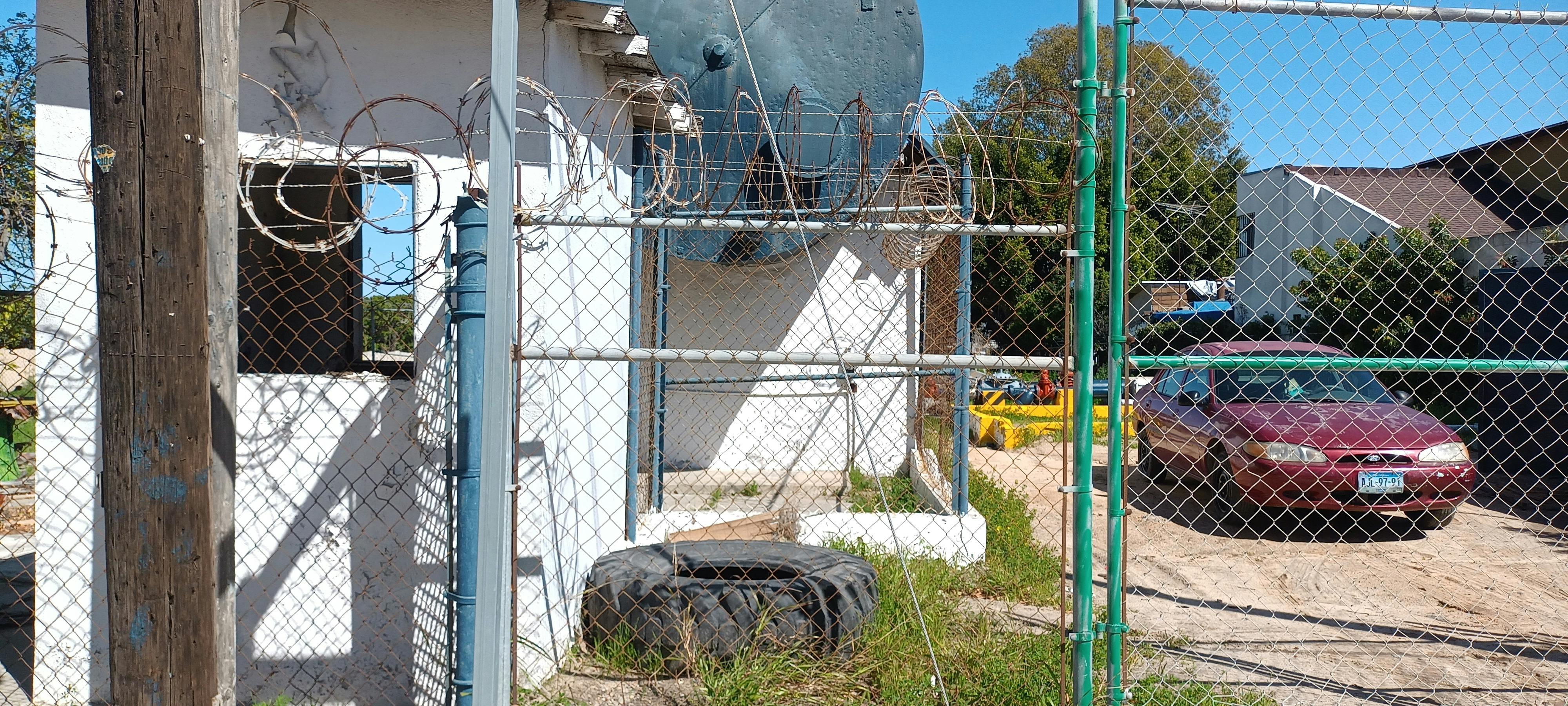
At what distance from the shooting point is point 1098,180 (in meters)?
10.9

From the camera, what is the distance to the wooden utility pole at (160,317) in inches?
83.7

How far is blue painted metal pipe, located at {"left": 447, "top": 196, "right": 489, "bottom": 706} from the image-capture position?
3199 millimetres

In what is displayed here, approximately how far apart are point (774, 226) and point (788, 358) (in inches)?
17.8

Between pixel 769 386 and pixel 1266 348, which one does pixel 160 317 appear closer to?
pixel 1266 348

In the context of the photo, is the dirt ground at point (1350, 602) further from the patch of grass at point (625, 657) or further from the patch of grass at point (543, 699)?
the patch of grass at point (543, 699)

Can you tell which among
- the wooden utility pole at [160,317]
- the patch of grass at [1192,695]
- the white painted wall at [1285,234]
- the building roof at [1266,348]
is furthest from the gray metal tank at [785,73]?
the white painted wall at [1285,234]

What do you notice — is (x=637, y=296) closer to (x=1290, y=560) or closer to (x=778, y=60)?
(x=778, y=60)

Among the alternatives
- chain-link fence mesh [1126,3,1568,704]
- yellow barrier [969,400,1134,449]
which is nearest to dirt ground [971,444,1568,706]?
chain-link fence mesh [1126,3,1568,704]

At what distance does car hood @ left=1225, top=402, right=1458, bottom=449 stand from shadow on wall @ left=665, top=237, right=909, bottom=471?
10.5 ft

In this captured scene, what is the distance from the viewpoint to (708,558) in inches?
A: 176

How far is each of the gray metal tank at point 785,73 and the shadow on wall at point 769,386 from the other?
1.05 meters

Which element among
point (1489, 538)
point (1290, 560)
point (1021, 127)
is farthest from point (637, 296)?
point (1489, 538)

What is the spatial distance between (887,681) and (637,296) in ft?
9.13

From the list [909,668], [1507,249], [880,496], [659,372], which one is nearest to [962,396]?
[880,496]
